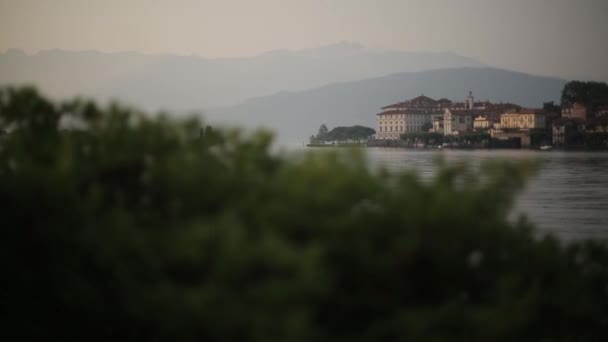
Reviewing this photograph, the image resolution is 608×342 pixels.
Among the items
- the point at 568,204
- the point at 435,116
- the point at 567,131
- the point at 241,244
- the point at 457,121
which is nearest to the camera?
the point at 241,244

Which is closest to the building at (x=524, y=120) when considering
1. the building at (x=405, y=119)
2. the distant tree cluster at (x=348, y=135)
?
the building at (x=405, y=119)

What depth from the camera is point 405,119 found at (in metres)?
122

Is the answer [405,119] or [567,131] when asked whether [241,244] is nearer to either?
[567,131]

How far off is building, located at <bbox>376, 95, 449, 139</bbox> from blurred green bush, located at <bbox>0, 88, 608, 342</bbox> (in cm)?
11493

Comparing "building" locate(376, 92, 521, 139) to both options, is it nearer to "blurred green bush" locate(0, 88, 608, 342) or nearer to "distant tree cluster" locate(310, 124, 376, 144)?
"distant tree cluster" locate(310, 124, 376, 144)

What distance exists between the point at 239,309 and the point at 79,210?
0.88 metres

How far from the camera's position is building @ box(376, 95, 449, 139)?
121 meters

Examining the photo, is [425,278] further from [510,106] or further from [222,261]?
[510,106]

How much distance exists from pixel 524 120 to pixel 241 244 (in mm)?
95325

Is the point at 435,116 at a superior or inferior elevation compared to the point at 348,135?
superior

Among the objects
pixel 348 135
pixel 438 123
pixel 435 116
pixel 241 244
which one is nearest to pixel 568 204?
Answer: pixel 241 244

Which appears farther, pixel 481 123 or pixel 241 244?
pixel 481 123

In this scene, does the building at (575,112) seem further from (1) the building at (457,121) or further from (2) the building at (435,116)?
(1) the building at (457,121)

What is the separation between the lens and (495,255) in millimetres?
4035
